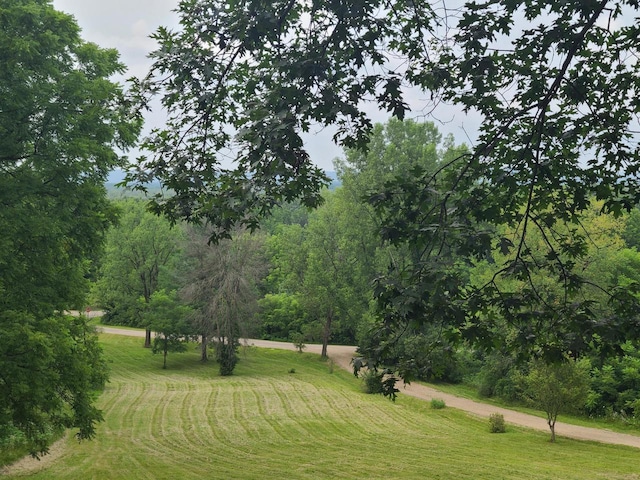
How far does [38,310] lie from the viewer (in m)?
10.4

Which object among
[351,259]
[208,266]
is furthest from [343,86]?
[351,259]

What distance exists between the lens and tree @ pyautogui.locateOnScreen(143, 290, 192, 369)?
95.6 feet

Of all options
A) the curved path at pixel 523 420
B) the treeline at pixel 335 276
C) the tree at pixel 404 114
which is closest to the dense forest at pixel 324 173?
the tree at pixel 404 114

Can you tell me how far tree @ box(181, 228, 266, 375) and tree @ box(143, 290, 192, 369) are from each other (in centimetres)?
73

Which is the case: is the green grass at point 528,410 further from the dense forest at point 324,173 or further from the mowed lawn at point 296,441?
the dense forest at point 324,173

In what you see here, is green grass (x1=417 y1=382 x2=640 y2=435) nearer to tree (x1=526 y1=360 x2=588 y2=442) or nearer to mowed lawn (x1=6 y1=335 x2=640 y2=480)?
tree (x1=526 y1=360 x2=588 y2=442)

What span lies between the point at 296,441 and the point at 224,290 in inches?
513

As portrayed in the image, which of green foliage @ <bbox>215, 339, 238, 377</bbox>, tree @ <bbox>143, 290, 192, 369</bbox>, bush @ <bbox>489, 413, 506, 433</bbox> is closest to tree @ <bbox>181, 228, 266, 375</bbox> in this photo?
green foliage @ <bbox>215, 339, 238, 377</bbox>

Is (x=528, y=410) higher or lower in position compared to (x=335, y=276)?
lower

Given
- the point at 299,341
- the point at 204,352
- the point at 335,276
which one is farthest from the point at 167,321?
the point at 335,276

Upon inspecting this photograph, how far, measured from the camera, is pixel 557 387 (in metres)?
17.7

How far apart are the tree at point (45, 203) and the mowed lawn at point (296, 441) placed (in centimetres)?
325

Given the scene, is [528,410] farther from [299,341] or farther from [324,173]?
[324,173]

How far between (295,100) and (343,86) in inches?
37.1
